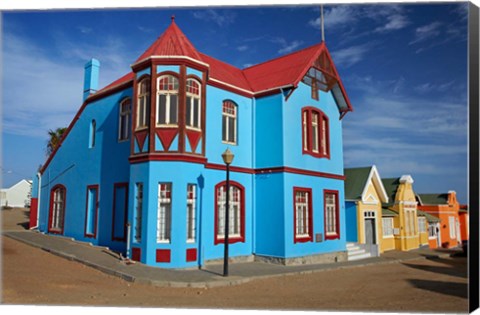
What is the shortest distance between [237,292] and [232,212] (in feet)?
15.8

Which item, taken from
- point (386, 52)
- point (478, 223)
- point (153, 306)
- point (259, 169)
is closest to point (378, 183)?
point (259, 169)

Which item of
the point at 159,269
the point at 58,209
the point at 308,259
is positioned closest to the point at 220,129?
the point at 159,269

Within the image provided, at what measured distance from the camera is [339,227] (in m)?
15.4

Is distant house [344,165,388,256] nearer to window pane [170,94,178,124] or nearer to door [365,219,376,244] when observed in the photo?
door [365,219,376,244]

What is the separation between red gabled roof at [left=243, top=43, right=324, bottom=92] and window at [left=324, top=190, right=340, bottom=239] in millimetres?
4467

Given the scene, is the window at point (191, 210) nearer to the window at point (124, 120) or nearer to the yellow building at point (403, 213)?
the window at point (124, 120)

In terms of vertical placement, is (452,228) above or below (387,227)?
below

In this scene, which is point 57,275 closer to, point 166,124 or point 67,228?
point 166,124

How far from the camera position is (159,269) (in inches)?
400

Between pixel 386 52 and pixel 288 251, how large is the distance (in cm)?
665

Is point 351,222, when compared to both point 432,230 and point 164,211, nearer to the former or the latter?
point 432,230

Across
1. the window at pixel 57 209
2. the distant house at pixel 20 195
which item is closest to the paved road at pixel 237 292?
the window at pixel 57 209

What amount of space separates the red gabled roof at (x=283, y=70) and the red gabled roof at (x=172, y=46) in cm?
326

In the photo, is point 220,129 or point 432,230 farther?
point 432,230
